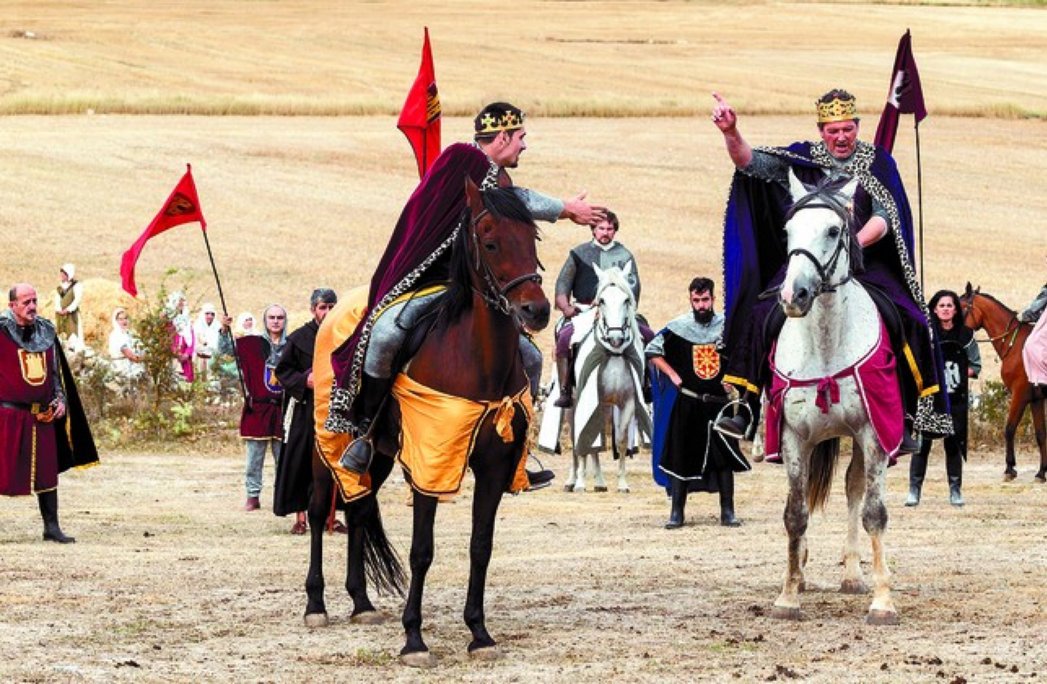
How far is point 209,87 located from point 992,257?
26.6 metres

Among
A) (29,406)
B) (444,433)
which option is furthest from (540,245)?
(444,433)

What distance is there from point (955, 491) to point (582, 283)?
4.37 meters

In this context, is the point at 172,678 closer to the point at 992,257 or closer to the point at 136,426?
the point at 136,426

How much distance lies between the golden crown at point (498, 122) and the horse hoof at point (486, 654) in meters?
2.70

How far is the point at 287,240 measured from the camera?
42469 millimetres

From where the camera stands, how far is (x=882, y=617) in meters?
11.5

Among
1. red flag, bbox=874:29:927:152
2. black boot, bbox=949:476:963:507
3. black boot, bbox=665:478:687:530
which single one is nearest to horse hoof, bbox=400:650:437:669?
red flag, bbox=874:29:927:152

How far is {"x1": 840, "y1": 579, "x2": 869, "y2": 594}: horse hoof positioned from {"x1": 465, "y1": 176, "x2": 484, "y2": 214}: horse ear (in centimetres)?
378

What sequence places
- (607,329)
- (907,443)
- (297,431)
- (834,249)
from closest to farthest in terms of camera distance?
1. (834,249)
2. (907,443)
3. (297,431)
4. (607,329)

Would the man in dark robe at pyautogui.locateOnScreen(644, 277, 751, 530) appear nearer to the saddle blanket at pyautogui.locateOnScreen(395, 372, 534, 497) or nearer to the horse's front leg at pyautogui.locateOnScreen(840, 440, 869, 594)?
the horse's front leg at pyautogui.locateOnScreen(840, 440, 869, 594)

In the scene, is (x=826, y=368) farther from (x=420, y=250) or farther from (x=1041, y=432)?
(x=1041, y=432)

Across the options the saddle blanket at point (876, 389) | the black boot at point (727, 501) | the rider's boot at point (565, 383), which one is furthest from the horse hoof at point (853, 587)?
the rider's boot at point (565, 383)

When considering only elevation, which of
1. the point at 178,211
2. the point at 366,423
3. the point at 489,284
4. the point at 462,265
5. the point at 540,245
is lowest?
the point at 366,423

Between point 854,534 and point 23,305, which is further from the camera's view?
point 23,305
